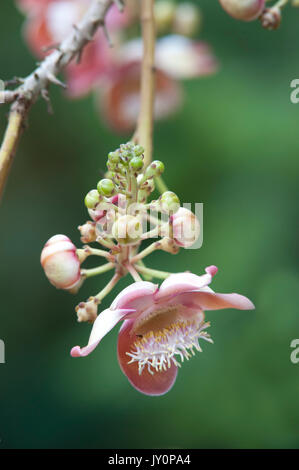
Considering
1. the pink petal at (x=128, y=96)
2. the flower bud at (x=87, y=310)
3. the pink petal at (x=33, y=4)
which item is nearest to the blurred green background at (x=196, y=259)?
the pink petal at (x=128, y=96)

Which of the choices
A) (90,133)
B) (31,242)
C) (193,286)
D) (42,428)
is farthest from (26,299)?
(193,286)

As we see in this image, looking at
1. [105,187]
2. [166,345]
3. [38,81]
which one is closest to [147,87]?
[38,81]

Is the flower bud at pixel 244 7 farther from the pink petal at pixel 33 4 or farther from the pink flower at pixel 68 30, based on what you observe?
the pink petal at pixel 33 4

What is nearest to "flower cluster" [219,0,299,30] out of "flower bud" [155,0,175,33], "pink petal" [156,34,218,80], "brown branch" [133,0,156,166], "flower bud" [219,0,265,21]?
"flower bud" [219,0,265,21]

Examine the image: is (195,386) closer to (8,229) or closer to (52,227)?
(52,227)

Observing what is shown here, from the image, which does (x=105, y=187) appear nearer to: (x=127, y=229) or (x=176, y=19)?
(x=127, y=229)
